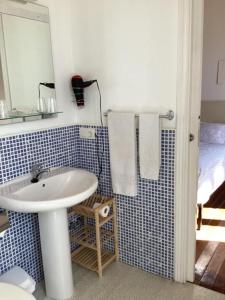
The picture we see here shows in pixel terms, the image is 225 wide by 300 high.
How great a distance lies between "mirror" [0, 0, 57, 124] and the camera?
5.60ft

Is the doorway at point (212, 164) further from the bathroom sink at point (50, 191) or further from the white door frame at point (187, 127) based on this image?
the bathroom sink at point (50, 191)

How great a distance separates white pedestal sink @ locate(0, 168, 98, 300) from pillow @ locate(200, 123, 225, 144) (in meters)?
2.73

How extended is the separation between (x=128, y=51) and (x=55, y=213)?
115 cm

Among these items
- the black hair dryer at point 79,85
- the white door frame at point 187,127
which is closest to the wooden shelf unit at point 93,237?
the white door frame at point 187,127

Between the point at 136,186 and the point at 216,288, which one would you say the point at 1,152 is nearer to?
the point at 136,186

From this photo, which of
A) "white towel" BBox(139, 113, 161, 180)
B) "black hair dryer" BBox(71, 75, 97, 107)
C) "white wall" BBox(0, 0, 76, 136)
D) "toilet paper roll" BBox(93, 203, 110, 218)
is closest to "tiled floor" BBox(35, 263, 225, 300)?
"toilet paper roll" BBox(93, 203, 110, 218)

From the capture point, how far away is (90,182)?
1.75 metres

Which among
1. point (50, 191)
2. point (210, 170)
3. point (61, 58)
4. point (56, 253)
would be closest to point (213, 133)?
point (210, 170)

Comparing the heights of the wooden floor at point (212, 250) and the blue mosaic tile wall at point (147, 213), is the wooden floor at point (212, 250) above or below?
below

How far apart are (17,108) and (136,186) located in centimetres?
97

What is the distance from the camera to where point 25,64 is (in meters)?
1.83

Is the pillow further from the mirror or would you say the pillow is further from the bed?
the mirror

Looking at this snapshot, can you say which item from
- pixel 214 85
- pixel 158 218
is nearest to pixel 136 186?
pixel 158 218

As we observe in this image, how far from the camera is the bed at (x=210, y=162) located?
2521 millimetres
